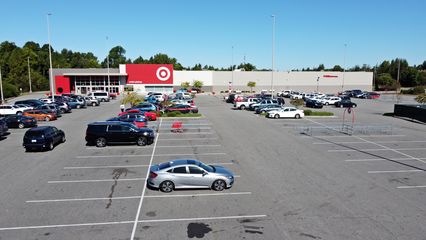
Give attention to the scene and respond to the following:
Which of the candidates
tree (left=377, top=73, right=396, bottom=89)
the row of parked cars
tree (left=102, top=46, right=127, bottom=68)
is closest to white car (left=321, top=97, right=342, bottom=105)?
the row of parked cars

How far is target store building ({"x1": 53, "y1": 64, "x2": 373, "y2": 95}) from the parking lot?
189 feet

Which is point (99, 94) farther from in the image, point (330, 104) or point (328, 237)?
point (328, 237)

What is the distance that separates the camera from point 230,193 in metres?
14.3

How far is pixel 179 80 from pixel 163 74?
8364mm

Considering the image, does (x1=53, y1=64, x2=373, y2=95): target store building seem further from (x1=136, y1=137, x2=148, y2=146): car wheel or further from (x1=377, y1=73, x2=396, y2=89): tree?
(x1=136, y1=137, x2=148, y2=146): car wheel

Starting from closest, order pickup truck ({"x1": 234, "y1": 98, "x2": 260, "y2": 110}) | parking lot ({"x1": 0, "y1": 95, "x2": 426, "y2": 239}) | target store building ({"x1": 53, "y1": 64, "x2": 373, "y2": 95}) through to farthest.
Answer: parking lot ({"x1": 0, "y1": 95, "x2": 426, "y2": 239}), pickup truck ({"x1": 234, "y1": 98, "x2": 260, "y2": 110}), target store building ({"x1": 53, "y1": 64, "x2": 373, "y2": 95})

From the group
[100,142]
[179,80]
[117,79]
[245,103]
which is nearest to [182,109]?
[245,103]

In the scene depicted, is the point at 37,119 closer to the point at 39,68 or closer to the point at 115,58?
the point at 39,68

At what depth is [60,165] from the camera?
18.6 m

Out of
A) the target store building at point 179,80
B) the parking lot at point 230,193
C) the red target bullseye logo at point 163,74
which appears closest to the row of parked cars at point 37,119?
the parking lot at point 230,193

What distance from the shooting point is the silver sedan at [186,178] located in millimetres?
14426

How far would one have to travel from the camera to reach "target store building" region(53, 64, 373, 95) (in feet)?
261

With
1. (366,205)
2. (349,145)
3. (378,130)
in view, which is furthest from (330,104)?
(366,205)

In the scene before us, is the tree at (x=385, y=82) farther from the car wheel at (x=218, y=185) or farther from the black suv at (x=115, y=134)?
the car wheel at (x=218, y=185)
